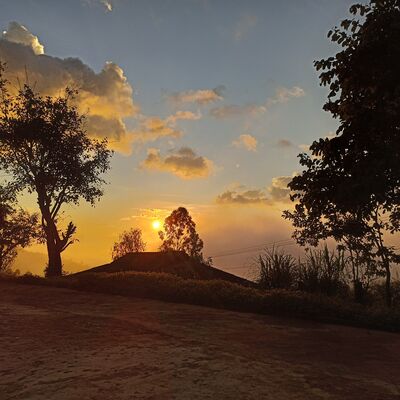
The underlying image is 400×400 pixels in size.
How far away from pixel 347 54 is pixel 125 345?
26.8 ft

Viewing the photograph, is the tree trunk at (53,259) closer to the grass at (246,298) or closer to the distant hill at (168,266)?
the distant hill at (168,266)

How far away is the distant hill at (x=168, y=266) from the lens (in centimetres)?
1987

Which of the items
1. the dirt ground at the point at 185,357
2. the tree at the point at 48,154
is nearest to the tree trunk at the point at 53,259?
the tree at the point at 48,154

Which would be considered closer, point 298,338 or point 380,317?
point 298,338

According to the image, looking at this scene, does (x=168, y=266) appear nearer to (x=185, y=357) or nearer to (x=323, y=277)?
(x=323, y=277)

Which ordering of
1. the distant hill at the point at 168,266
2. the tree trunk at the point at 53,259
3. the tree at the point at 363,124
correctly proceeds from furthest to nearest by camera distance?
the tree trunk at the point at 53,259
the distant hill at the point at 168,266
the tree at the point at 363,124

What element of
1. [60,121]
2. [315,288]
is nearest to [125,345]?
[315,288]

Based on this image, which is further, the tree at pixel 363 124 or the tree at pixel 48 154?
the tree at pixel 48 154

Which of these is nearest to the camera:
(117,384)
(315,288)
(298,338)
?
(117,384)

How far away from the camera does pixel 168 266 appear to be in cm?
2161

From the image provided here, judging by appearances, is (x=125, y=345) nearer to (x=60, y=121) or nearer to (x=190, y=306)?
(x=190, y=306)

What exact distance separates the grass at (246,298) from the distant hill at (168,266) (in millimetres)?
5775

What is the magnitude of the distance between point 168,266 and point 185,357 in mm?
16095

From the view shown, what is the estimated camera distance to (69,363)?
208 inches
